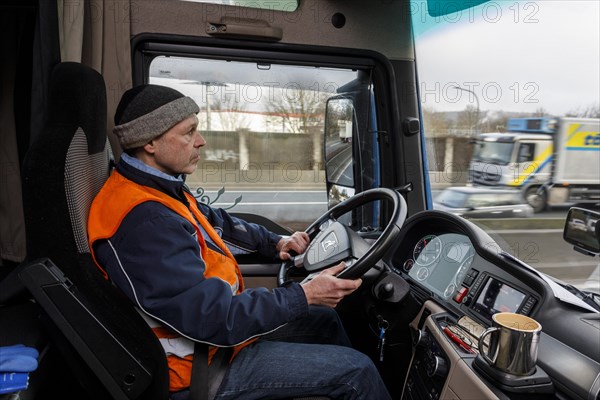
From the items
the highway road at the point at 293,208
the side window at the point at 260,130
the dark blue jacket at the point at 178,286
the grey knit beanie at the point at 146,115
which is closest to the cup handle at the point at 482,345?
the dark blue jacket at the point at 178,286

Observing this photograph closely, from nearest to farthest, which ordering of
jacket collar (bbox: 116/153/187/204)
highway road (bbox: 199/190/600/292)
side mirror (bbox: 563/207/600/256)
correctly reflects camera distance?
side mirror (bbox: 563/207/600/256) < jacket collar (bbox: 116/153/187/204) < highway road (bbox: 199/190/600/292)

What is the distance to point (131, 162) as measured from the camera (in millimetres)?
1377

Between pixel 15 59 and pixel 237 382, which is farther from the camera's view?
pixel 15 59

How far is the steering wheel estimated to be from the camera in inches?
55.5

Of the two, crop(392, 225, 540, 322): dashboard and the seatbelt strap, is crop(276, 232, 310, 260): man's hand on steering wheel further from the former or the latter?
the seatbelt strap

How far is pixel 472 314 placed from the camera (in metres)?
1.38

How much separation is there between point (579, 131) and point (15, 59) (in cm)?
601

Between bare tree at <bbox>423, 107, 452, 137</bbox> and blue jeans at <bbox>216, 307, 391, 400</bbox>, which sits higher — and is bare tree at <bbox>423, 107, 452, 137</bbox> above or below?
above

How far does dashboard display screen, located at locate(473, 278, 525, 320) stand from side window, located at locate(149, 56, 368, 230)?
116cm

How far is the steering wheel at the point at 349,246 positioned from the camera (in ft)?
4.62

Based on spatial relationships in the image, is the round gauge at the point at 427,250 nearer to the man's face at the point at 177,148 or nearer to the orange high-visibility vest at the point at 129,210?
the orange high-visibility vest at the point at 129,210

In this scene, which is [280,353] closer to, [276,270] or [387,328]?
[387,328]

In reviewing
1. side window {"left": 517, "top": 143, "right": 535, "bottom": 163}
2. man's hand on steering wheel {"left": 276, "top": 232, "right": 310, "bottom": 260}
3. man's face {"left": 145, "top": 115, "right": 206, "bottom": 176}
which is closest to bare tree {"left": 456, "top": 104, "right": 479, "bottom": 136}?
side window {"left": 517, "top": 143, "right": 535, "bottom": 163}

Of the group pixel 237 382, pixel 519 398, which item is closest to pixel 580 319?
pixel 519 398
